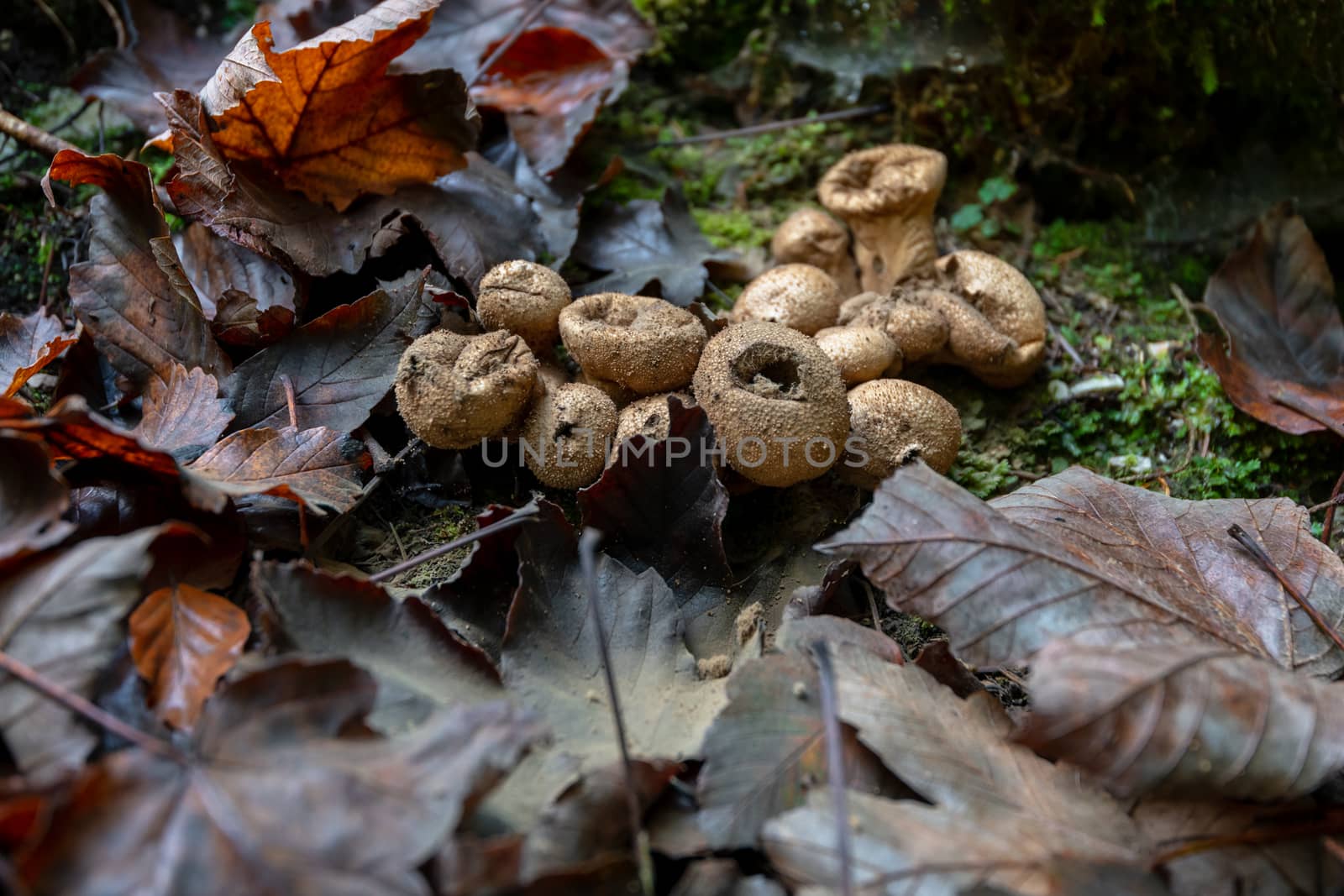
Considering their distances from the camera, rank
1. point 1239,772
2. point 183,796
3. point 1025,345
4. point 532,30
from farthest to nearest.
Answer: point 532,30, point 1025,345, point 1239,772, point 183,796

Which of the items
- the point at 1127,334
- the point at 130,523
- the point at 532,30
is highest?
the point at 532,30

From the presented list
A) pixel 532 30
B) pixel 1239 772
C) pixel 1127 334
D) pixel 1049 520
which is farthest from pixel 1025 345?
pixel 532 30

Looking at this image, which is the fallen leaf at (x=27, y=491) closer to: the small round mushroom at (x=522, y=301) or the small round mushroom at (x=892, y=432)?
the small round mushroom at (x=522, y=301)

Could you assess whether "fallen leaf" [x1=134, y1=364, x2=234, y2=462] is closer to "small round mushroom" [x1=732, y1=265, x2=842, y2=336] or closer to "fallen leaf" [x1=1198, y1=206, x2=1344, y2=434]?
"small round mushroom" [x1=732, y1=265, x2=842, y2=336]

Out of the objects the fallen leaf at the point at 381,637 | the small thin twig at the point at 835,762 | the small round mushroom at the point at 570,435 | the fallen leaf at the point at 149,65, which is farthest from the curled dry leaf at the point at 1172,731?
the fallen leaf at the point at 149,65

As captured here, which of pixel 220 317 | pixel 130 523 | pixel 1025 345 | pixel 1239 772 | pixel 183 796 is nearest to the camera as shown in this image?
pixel 183 796

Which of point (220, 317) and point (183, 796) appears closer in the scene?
point (183, 796)

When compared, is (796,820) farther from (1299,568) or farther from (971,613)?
(1299,568)
